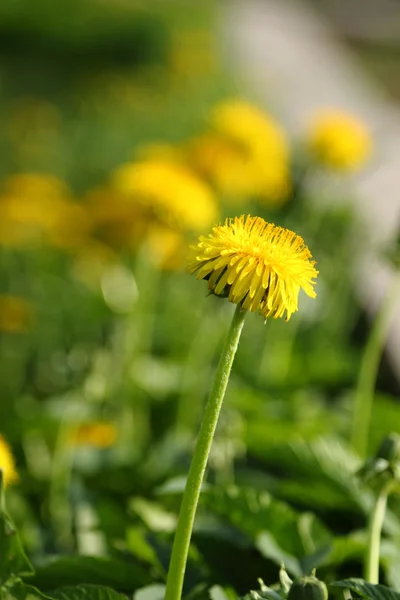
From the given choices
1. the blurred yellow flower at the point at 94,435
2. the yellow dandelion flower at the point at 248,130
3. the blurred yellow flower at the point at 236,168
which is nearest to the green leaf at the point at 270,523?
the blurred yellow flower at the point at 94,435

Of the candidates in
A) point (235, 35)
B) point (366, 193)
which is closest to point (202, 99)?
point (235, 35)

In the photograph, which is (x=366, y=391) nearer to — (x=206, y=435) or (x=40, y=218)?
(x=40, y=218)

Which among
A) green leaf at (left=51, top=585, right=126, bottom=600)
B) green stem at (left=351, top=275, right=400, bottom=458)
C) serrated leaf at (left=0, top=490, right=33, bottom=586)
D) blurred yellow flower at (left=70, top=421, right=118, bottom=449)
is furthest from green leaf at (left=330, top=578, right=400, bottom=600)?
blurred yellow flower at (left=70, top=421, right=118, bottom=449)

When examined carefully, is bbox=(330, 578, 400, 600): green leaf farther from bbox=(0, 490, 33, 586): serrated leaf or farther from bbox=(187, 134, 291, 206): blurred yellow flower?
bbox=(187, 134, 291, 206): blurred yellow flower

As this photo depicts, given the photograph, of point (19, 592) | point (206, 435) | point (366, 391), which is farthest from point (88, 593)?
point (366, 391)

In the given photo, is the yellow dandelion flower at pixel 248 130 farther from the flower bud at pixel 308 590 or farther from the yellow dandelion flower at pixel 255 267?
the flower bud at pixel 308 590
